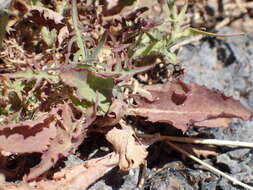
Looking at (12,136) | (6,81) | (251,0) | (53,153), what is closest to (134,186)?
(53,153)

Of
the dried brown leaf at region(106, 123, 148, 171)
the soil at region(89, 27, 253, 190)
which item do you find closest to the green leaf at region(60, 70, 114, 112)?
the dried brown leaf at region(106, 123, 148, 171)

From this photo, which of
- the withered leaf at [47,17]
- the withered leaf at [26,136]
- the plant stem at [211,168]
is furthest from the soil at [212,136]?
the withered leaf at [47,17]

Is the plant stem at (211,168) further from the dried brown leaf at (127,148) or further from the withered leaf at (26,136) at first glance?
the withered leaf at (26,136)

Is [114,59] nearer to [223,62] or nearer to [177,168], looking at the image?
[177,168]

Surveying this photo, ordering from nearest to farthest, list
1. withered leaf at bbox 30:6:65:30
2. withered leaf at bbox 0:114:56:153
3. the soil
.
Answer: withered leaf at bbox 0:114:56:153, the soil, withered leaf at bbox 30:6:65:30

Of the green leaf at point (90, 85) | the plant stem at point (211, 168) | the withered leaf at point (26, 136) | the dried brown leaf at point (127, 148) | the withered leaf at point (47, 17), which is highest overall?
the withered leaf at point (47, 17)

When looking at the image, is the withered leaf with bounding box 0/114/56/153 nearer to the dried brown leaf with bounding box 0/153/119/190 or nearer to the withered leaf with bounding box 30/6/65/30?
the dried brown leaf with bounding box 0/153/119/190
